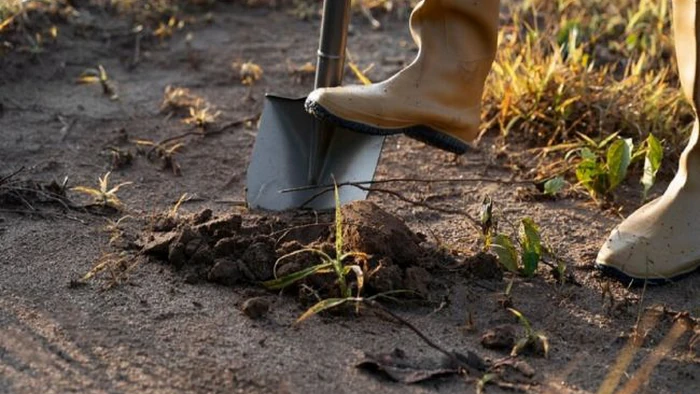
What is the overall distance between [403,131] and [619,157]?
66 centimetres

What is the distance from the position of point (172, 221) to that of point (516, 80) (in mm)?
1385

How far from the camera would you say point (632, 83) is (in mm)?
3742

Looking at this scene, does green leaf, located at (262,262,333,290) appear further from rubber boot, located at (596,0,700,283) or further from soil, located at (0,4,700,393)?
rubber boot, located at (596,0,700,283)

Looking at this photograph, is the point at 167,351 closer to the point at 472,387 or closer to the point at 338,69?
the point at 472,387

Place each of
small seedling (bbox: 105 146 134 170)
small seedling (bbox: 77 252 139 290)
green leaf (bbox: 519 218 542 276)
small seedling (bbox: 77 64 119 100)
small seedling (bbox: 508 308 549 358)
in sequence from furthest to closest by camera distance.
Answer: small seedling (bbox: 77 64 119 100), small seedling (bbox: 105 146 134 170), green leaf (bbox: 519 218 542 276), small seedling (bbox: 77 252 139 290), small seedling (bbox: 508 308 549 358)

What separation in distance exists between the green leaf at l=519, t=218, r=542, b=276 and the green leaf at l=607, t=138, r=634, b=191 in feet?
1.91

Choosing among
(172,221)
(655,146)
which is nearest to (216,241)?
(172,221)

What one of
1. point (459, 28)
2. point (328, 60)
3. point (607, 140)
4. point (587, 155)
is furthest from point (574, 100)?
point (328, 60)

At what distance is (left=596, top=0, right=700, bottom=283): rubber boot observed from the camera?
269 centimetres

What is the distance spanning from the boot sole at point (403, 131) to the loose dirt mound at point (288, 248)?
22 centimetres

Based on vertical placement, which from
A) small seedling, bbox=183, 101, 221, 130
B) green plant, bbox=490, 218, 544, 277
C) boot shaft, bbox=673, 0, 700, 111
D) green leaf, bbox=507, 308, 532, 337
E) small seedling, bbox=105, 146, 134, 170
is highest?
boot shaft, bbox=673, 0, 700, 111

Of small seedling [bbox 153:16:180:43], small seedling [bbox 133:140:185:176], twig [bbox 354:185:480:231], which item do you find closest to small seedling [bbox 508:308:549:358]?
twig [bbox 354:185:480:231]

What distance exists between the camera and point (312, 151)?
3045 millimetres

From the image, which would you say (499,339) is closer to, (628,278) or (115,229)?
(628,278)
